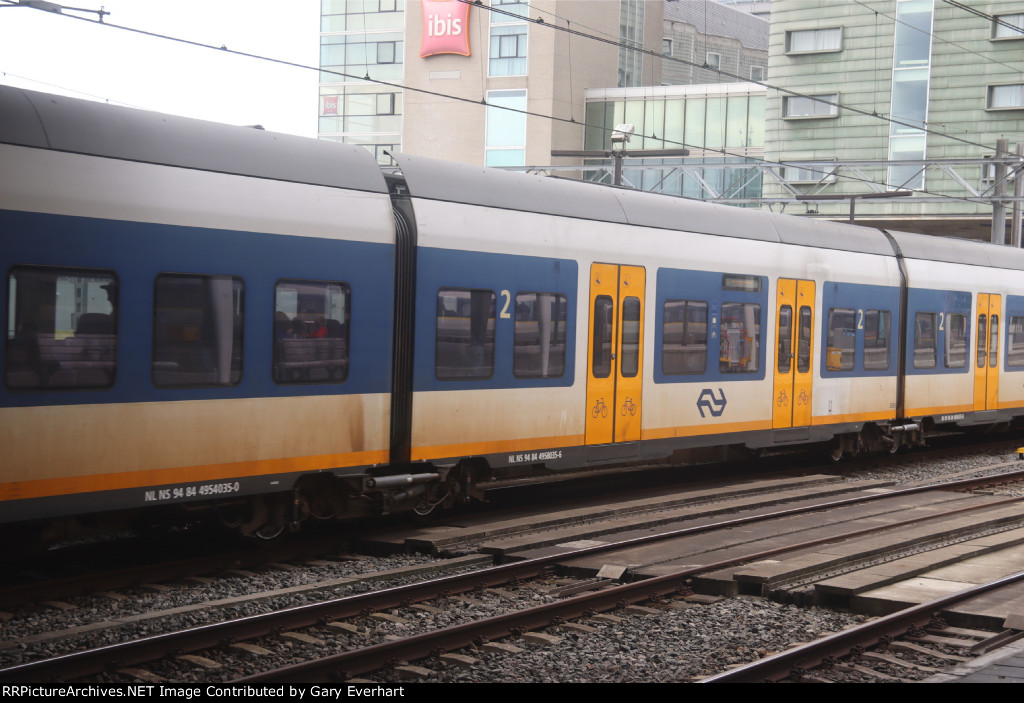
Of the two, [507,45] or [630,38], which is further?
[630,38]

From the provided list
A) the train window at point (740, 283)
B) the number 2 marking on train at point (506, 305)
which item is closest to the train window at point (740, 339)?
the train window at point (740, 283)

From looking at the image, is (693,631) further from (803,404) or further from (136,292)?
(803,404)

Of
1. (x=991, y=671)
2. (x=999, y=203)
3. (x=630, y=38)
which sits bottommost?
(x=991, y=671)

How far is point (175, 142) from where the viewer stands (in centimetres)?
896

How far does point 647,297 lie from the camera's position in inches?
514

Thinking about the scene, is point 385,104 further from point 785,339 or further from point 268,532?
point 268,532

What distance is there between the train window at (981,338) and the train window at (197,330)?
48.0 feet

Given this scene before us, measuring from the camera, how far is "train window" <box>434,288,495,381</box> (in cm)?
1082

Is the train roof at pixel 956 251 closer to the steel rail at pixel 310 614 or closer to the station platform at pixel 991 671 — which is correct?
the steel rail at pixel 310 614

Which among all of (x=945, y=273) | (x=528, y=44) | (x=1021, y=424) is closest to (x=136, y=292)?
(x=945, y=273)

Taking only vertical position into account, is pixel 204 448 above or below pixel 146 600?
above

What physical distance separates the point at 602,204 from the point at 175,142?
516cm

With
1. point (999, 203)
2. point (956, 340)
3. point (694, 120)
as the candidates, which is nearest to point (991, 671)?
point (956, 340)

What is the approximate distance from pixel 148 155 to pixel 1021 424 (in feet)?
66.9
